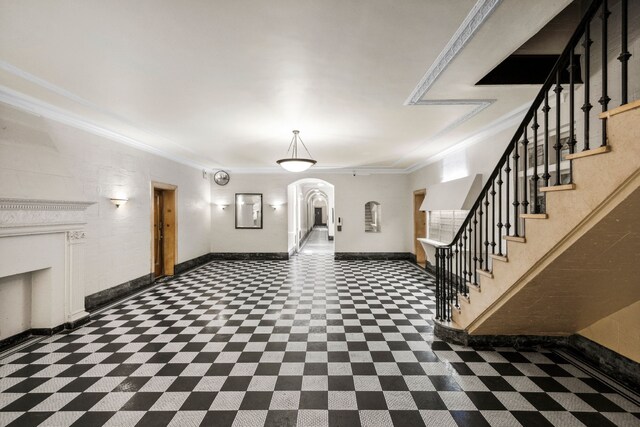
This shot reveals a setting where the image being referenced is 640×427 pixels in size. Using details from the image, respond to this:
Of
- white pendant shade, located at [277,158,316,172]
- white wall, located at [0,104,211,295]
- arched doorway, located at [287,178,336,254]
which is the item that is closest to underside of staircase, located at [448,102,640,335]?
white pendant shade, located at [277,158,316,172]

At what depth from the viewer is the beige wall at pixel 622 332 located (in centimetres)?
301

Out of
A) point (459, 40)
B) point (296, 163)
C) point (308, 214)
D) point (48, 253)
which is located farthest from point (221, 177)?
point (308, 214)

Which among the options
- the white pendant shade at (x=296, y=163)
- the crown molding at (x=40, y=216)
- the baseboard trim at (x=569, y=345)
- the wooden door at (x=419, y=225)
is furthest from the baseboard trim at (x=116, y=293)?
the wooden door at (x=419, y=225)

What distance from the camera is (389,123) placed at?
5344 mm

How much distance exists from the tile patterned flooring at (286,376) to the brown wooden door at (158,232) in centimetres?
273

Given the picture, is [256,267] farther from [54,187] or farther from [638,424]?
[638,424]

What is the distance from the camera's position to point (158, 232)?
7949 millimetres

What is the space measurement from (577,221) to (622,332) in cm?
215

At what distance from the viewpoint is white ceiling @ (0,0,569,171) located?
7.89 feet

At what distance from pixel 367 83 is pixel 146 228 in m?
5.95

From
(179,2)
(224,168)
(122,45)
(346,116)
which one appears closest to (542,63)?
(346,116)

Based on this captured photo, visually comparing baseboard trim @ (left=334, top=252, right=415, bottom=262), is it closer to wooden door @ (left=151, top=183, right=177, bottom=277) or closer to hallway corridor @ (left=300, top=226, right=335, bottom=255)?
hallway corridor @ (left=300, top=226, right=335, bottom=255)

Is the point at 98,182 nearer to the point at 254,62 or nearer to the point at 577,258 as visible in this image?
the point at 254,62

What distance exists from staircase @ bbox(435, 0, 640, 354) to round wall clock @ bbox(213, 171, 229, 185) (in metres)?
8.46
